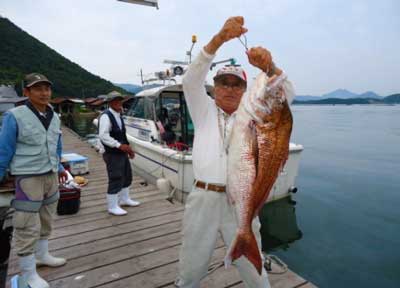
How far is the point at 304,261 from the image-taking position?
16.5 ft

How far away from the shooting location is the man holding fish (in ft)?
4.73

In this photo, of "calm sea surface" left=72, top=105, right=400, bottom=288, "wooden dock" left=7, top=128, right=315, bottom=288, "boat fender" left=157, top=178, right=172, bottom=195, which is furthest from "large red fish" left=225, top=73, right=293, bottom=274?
"boat fender" left=157, top=178, right=172, bottom=195

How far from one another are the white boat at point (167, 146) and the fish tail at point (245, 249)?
3894 millimetres

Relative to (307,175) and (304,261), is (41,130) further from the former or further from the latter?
(307,175)

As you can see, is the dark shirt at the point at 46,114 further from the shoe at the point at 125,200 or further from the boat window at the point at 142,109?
the boat window at the point at 142,109

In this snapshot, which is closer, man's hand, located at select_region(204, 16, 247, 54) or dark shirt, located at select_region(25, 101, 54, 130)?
man's hand, located at select_region(204, 16, 247, 54)

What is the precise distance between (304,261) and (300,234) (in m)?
1.13

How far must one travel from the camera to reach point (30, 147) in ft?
7.80

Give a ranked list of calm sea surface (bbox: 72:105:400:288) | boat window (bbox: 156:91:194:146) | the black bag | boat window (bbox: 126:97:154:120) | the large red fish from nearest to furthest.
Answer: the large red fish < the black bag < calm sea surface (bbox: 72:105:400:288) < boat window (bbox: 156:91:194:146) < boat window (bbox: 126:97:154:120)

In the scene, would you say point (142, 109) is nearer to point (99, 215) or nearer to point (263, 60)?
point (99, 215)

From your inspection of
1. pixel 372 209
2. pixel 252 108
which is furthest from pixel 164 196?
pixel 372 209

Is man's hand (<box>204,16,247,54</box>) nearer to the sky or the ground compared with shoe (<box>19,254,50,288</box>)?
nearer to the sky

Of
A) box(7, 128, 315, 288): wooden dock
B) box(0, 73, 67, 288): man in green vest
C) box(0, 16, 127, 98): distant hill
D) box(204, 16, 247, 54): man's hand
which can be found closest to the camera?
box(204, 16, 247, 54): man's hand

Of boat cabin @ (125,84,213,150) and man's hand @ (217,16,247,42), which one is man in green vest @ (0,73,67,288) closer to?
man's hand @ (217,16,247,42)
